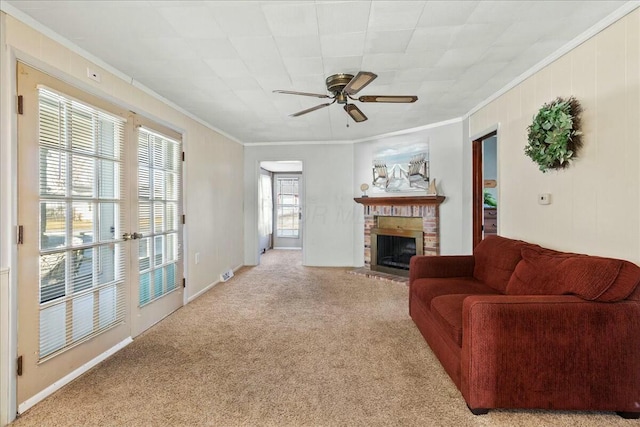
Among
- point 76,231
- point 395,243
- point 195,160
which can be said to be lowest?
point 395,243

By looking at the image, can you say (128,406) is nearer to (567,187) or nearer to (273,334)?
(273,334)

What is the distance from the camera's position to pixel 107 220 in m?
2.48

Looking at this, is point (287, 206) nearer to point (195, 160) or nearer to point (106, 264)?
point (195, 160)

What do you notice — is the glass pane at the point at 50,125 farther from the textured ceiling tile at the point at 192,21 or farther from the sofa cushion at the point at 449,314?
the sofa cushion at the point at 449,314

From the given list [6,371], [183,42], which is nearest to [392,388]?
[6,371]

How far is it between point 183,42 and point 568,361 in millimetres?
3102

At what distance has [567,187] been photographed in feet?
7.61

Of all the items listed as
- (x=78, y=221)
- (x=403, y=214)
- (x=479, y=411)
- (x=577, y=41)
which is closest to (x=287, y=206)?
(x=403, y=214)

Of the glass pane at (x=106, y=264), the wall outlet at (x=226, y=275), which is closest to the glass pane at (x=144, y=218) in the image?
the glass pane at (x=106, y=264)

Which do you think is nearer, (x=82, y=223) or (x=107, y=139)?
(x=82, y=223)

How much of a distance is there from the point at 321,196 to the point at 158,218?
311 cm

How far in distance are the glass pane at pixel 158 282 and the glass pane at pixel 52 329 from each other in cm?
101

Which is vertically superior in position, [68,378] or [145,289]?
[145,289]

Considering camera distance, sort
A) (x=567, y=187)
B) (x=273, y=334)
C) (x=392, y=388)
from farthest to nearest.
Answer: (x=273, y=334) < (x=567, y=187) < (x=392, y=388)
